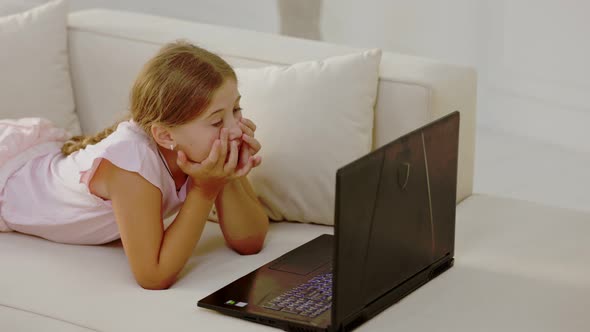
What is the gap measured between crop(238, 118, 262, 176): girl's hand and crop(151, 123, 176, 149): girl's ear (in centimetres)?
14

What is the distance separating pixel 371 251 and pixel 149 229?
0.45 metres

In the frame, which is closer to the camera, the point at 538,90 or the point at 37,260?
the point at 37,260

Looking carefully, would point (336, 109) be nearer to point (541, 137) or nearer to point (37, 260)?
point (37, 260)

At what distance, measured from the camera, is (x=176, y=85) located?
75.6 inches

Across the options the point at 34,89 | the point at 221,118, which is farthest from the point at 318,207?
the point at 34,89

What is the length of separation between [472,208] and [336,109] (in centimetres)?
41

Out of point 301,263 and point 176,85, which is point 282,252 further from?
point 176,85

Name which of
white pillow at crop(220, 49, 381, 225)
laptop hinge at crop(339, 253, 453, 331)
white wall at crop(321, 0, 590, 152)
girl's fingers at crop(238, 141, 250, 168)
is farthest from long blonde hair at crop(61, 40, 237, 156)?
white wall at crop(321, 0, 590, 152)

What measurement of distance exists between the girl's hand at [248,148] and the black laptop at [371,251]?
201mm

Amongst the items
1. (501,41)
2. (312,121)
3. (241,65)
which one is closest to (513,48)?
(501,41)

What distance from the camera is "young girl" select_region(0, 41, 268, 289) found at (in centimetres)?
190

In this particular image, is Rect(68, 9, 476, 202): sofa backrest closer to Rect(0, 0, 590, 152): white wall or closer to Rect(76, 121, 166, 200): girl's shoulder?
Rect(76, 121, 166, 200): girl's shoulder

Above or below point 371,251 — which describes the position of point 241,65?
above

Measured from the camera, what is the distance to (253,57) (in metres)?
2.33
